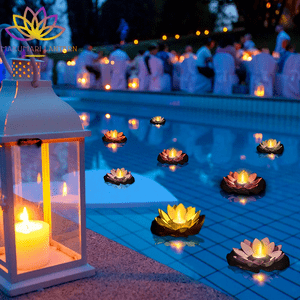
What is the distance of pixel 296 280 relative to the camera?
2086 mm

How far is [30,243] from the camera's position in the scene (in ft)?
5.44

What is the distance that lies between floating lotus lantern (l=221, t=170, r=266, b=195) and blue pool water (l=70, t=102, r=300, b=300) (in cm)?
10

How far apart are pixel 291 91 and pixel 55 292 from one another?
945cm

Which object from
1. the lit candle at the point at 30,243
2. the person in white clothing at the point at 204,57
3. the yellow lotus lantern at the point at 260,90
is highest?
the person in white clothing at the point at 204,57

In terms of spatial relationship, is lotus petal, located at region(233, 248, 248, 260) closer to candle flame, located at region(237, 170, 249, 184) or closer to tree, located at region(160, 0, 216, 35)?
candle flame, located at region(237, 170, 249, 184)

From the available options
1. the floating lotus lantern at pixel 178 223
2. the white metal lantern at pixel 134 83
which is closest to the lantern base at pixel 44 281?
the floating lotus lantern at pixel 178 223

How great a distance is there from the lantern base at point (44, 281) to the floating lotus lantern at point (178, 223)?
0.93 metres

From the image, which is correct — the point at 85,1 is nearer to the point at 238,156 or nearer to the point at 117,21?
the point at 117,21

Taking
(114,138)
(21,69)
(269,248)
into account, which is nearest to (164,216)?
(269,248)

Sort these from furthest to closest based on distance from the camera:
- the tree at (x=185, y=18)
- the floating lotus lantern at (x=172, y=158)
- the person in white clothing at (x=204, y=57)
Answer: the tree at (x=185, y=18) → the person in white clothing at (x=204, y=57) → the floating lotus lantern at (x=172, y=158)

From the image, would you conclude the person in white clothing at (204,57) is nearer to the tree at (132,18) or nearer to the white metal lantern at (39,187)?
the white metal lantern at (39,187)

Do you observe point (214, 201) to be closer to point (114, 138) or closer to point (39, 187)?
point (39, 187)

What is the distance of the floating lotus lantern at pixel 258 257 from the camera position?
2.19 meters

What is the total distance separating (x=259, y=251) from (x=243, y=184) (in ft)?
4.94
